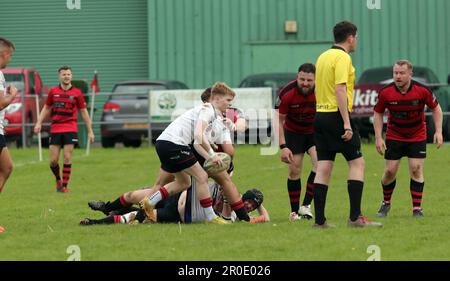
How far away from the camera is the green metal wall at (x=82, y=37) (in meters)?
40.2

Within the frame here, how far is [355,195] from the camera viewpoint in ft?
40.0

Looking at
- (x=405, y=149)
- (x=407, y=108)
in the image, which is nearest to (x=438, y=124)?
(x=407, y=108)

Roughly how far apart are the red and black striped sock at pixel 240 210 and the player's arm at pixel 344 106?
1.91 m

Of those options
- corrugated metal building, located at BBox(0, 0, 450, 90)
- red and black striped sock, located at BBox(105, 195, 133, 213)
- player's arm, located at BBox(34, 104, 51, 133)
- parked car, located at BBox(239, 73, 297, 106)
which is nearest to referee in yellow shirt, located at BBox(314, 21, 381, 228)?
red and black striped sock, located at BBox(105, 195, 133, 213)

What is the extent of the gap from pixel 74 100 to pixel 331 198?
5156 mm

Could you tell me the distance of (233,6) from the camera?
123 ft

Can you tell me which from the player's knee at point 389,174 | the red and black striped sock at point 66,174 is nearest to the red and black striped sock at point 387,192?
the player's knee at point 389,174

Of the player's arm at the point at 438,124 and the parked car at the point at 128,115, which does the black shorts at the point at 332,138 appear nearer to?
the player's arm at the point at 438,124

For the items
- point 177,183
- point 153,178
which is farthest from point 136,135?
point 177,183

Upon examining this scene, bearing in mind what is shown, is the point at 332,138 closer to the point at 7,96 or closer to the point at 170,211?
the point at 170,211

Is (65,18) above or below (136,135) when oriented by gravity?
above
